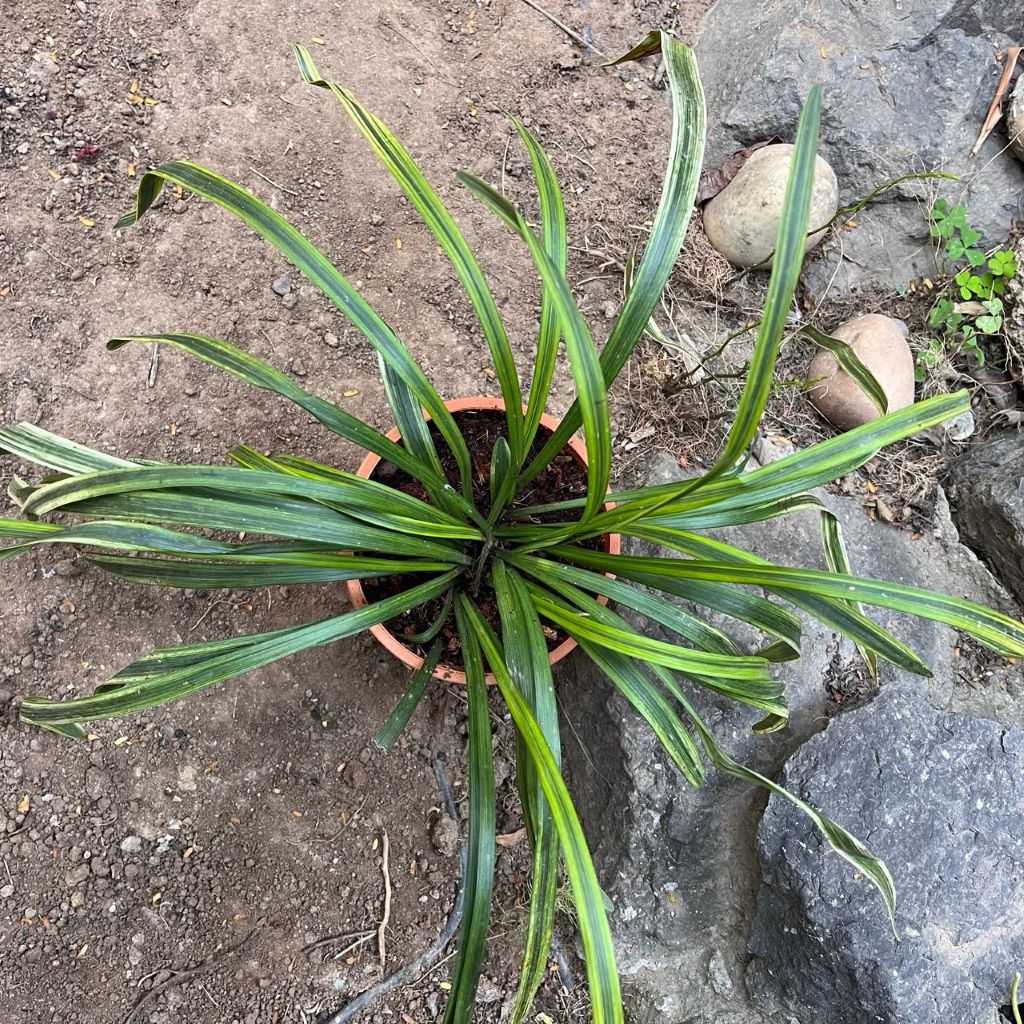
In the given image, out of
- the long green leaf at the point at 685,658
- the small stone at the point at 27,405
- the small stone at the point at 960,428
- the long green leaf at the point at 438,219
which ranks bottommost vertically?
the small stone at the point at 27,405

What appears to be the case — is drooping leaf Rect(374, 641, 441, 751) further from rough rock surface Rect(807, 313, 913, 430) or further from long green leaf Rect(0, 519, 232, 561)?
rough rock surface Rect(807, 313, 913, 430)

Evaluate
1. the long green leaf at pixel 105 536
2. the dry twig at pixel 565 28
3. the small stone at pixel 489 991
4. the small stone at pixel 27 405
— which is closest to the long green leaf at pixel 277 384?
the long green leaf at pixel 105 536

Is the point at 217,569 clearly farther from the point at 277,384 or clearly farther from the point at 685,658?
the point at 685,658

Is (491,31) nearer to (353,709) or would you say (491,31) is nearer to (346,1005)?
(353,709)

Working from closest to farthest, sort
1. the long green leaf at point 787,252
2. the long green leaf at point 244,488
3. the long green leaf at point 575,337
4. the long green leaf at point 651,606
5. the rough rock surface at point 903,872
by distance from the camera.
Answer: the long green leaf at point 787,252, the long green leaf at point 575,337, the long green leaf at point 244,488, the long green leaf at point 651,606, the rough rock surface at point 903,872

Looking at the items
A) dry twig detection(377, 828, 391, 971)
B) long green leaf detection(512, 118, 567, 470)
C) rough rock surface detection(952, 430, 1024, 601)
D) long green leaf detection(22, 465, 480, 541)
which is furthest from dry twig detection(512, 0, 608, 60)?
dry twig detection(377, 828, 391, 971)

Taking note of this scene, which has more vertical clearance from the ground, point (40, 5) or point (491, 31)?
point (491, 31)

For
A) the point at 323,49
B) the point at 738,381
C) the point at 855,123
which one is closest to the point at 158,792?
the point at 738,381

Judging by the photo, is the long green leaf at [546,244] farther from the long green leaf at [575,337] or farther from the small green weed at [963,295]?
the small green weed at [963,295]
